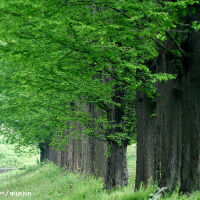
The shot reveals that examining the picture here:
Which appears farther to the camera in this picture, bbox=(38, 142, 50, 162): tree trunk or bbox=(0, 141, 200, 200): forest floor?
bbox=(38, 142, 50, 162): tree trunk

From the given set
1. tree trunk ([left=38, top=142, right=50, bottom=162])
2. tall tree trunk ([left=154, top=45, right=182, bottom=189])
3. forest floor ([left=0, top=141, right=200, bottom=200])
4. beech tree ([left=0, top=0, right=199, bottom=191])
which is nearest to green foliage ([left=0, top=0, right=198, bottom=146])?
beech tree ([left=0, top=0, right=199, bottom=191])

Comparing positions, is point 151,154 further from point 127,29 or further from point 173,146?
point 127,29

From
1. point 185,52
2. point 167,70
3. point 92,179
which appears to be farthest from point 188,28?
point 92,179

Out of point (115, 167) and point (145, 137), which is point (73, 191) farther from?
point (145, 137)

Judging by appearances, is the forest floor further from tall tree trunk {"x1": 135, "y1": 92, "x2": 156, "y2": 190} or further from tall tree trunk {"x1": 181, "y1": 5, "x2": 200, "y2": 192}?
tall tree trunk {"x1": 135, "y1": 92, "x2": 156, "y2": 190}

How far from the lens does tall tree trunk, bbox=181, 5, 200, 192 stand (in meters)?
8.02

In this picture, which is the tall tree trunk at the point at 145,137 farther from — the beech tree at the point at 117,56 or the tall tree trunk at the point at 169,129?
the tall tree trunk at the point at 169,129

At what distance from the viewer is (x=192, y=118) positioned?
8.19 meters

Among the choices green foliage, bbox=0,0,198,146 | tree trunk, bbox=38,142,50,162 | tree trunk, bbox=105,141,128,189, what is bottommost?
tree trunk, bbox=38,142,50,162

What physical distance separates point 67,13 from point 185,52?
2858 mm

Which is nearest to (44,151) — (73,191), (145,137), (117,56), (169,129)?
(73,191)

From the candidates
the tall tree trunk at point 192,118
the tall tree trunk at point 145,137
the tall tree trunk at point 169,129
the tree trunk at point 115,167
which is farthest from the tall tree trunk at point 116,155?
the tall tree trunk at point 192,118

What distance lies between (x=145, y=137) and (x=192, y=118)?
11.7ft

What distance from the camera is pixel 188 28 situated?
829 cm
